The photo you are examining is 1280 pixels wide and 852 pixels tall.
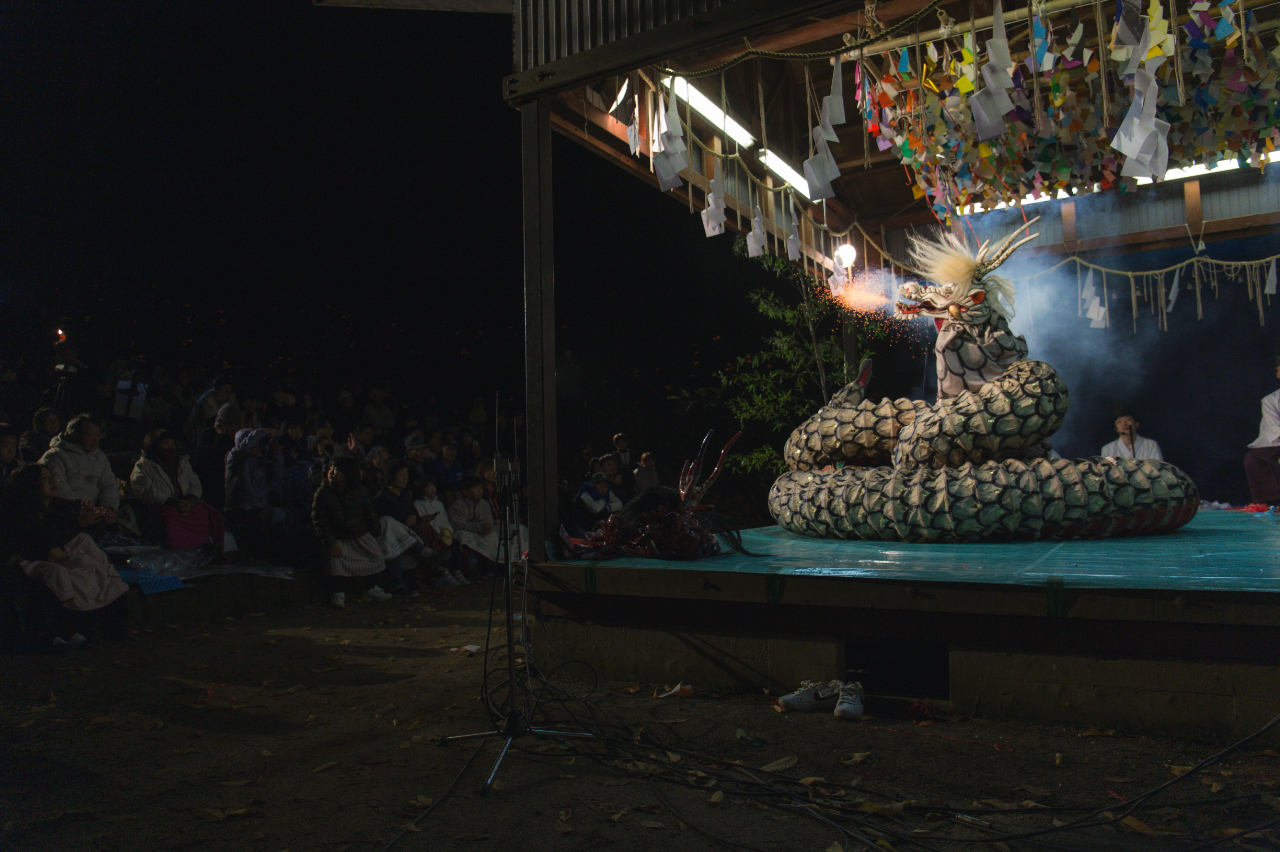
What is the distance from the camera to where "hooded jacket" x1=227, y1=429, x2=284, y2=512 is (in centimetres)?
680

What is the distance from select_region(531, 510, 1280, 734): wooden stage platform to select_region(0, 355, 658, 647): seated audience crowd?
41.0 inches

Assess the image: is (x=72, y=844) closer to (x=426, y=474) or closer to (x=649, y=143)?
(x=649, y=143)

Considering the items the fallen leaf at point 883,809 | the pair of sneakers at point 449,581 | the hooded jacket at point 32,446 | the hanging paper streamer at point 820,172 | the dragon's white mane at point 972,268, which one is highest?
the hanging paper streamer at point 820,172

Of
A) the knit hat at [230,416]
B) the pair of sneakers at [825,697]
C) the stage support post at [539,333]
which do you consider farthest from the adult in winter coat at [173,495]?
the pair of sneakers at [825,697]

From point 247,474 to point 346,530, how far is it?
3.35 feet

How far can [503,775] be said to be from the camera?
8.23 feet

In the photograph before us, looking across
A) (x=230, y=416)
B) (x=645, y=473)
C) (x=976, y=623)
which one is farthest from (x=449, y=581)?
(x=976, y=623)

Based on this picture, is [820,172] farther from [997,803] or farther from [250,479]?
[250,479]

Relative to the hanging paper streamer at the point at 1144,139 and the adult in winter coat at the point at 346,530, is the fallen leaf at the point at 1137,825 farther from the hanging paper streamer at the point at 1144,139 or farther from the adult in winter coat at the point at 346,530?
the adult in winter coat at the point at 346,530

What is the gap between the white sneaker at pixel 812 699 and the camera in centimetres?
310

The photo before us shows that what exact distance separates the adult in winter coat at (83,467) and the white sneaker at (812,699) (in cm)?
516

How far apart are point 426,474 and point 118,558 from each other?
3.44 meters

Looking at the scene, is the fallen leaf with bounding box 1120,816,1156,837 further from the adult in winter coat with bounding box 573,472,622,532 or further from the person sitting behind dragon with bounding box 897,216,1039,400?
the adult in winter coat with bounding box 573,472,622,532

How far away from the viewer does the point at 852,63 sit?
561cm
